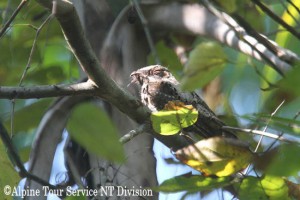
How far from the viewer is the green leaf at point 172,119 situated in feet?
4.79

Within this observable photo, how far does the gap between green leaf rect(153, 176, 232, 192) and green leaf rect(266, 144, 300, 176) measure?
0.26 meters

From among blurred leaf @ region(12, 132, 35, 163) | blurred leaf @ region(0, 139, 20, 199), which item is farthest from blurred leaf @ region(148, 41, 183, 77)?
blurred leaf @ region(0, 139, 20, 199)

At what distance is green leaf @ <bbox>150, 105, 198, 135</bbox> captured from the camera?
146 centimetres

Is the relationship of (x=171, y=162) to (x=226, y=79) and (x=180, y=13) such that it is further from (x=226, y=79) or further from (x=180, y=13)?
(x=180, y=13)

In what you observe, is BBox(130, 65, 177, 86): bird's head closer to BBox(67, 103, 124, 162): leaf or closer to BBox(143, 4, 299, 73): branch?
BBox(143, 4, 299, 73): branch

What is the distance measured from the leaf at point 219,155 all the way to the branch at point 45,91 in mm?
414

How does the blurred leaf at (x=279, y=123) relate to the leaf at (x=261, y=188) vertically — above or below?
above

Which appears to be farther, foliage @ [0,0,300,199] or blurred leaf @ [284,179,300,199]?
blurred leaf @ [284,179,300,199]

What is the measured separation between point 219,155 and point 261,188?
0.44 ft

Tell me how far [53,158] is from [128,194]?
0.51m

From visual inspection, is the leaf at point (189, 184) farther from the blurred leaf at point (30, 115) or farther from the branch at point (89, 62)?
the blurred leaf at point (30, 115)

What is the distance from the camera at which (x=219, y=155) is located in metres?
1.39

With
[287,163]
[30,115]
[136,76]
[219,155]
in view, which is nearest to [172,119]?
[219,155]

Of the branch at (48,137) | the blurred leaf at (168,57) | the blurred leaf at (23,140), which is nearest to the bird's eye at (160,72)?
the blurred leaf at (168,57)
